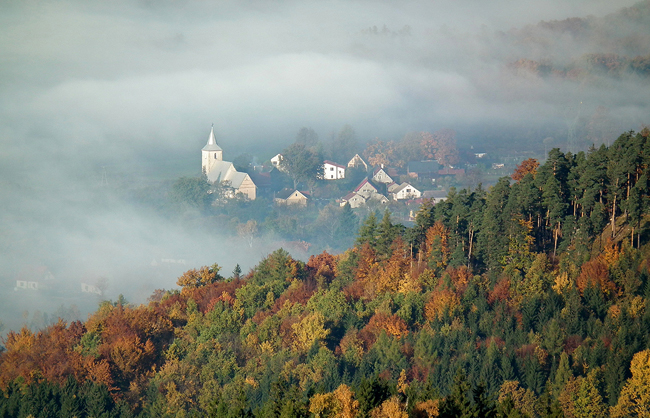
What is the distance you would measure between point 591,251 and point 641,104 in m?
118

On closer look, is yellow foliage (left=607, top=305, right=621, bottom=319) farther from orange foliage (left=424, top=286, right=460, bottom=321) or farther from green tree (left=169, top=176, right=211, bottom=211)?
green tree (left=169, top=176, right=211, bottom=211)

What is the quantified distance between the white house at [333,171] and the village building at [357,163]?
4.33 meters

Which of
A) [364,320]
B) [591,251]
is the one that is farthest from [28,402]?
[591,251]

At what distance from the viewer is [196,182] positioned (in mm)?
147500

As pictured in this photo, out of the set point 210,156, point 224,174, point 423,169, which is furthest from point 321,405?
point 210,156

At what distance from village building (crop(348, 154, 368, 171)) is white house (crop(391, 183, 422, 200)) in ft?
60.9

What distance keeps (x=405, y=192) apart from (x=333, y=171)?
19.7 meters

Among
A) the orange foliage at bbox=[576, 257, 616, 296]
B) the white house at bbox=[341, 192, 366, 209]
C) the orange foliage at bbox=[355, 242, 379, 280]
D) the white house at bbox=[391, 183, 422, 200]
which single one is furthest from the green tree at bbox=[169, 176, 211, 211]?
the orange foliage at bbox=[576, 257, 616, 296]

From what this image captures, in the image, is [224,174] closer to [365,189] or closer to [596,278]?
[365,189]

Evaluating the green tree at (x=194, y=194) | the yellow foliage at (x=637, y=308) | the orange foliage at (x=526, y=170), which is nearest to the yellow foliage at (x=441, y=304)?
the yellow foliage at (x=637, y=308)

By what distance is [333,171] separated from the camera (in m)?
159

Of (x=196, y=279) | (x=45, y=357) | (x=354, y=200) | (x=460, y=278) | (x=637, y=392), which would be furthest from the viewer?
(x=354, y=200)

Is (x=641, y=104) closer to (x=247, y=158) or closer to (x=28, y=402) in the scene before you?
(x=247, y=158)

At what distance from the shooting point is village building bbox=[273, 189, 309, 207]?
479 ft
